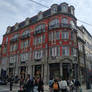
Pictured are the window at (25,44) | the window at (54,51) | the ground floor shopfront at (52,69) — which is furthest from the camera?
the window at (25,44)

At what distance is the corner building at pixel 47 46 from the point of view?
2573 centimetres

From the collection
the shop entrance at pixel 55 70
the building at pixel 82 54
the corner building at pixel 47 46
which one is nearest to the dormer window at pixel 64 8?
the corner building at pixel 47 46

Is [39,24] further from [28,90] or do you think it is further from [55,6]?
[28,90]

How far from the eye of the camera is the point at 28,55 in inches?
1238

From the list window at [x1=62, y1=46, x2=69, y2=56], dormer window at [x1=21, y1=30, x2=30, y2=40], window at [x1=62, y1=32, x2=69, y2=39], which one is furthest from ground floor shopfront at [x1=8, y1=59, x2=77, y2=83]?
dormer window at [x1=21, y1=30, x2=30, y2=40]

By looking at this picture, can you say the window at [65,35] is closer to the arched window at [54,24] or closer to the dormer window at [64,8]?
the arched window at [54,24]

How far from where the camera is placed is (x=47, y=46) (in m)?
28.0

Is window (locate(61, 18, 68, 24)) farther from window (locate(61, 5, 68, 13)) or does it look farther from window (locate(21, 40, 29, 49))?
window (locate(21, 40, 29, 49))

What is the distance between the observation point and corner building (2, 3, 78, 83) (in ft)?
84.4

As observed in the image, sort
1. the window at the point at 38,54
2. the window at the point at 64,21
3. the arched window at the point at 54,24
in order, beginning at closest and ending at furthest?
the arched window at the point at 54,24 → the window at the point at 64,21 → the window at the point at 38,54

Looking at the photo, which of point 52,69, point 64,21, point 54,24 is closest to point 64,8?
point 64,21

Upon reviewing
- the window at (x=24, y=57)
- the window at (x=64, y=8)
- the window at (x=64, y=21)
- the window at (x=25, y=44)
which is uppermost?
the window at (x=64, y=8)

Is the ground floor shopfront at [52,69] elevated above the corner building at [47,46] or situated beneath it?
situated beneath

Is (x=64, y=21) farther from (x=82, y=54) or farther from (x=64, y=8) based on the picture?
(x=82, y=54)
